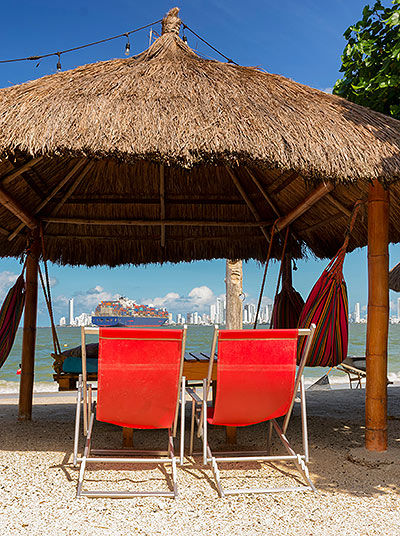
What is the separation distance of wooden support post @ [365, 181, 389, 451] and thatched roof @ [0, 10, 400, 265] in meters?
0.44

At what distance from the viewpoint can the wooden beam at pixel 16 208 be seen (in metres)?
3.93

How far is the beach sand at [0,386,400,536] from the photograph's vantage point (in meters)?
2.00

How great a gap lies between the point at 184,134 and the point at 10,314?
229cm

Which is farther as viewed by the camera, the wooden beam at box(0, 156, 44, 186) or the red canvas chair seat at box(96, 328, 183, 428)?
the wooden beam at box(0, 156, 44, 186)

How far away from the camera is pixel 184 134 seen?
112 inches

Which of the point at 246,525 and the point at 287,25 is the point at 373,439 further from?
the point at 287,25

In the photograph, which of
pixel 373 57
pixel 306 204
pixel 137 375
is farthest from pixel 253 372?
pixel 373 57

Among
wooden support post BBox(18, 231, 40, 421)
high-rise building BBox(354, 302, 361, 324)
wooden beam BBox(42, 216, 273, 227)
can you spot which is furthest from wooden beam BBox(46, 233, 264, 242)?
high-rise building BBox(354, 302, 361, 324)

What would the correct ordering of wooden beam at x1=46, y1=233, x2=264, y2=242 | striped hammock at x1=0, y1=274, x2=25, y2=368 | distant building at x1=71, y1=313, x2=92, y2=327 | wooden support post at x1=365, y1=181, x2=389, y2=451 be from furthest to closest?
distant building at x1=71, y1=313, x2=92, y2=327 → wooden beam at x1=46, y1=233, x2=264, y2=242 → striped hammock at x1=0, y1=274, x2=25, y2=368 → wooden support post at x1=365, y1=181, x2=389, y2=451

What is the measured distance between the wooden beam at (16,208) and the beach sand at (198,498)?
Result: 175cm

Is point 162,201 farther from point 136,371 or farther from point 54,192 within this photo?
point 136,371

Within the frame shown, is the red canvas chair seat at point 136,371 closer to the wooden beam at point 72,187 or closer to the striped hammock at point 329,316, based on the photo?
the striped hammock at point 329,316

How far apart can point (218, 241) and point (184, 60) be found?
2.30 meters

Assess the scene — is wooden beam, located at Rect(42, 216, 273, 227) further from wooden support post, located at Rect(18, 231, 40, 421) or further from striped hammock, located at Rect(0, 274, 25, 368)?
striped hammock, located at Rect(0, 274, 25, 368)
